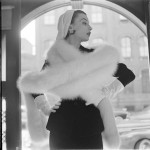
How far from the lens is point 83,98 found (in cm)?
207

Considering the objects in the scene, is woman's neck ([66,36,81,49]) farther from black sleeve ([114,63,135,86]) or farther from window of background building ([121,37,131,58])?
window of background building ([121,37,131,58])

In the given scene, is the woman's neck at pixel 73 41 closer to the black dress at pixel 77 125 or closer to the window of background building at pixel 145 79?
the black dress at pixel 77 125

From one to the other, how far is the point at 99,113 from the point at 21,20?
1.10 m

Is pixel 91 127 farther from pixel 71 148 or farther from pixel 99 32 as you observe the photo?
pixel 99 32

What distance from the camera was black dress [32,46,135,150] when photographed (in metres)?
2.06

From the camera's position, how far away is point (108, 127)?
208 centimetres

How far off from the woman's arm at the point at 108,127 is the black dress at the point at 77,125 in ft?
0.11

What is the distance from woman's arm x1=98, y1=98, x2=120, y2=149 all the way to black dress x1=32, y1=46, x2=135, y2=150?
0.11 feet

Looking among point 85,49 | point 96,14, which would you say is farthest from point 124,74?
point 96,14

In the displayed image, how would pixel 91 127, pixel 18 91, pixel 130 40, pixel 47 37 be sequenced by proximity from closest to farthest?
1. pixel 91 127
2. pixel 18 91
3. pixel 47 37
4. pixel 130 40

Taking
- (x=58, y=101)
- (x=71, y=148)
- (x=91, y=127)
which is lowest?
(x=71, y=148)

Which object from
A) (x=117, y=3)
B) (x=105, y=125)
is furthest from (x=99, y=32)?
(x=105, y=125)

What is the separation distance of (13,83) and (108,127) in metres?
0.87

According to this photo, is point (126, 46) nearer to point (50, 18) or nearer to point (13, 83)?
point (50, 18)
